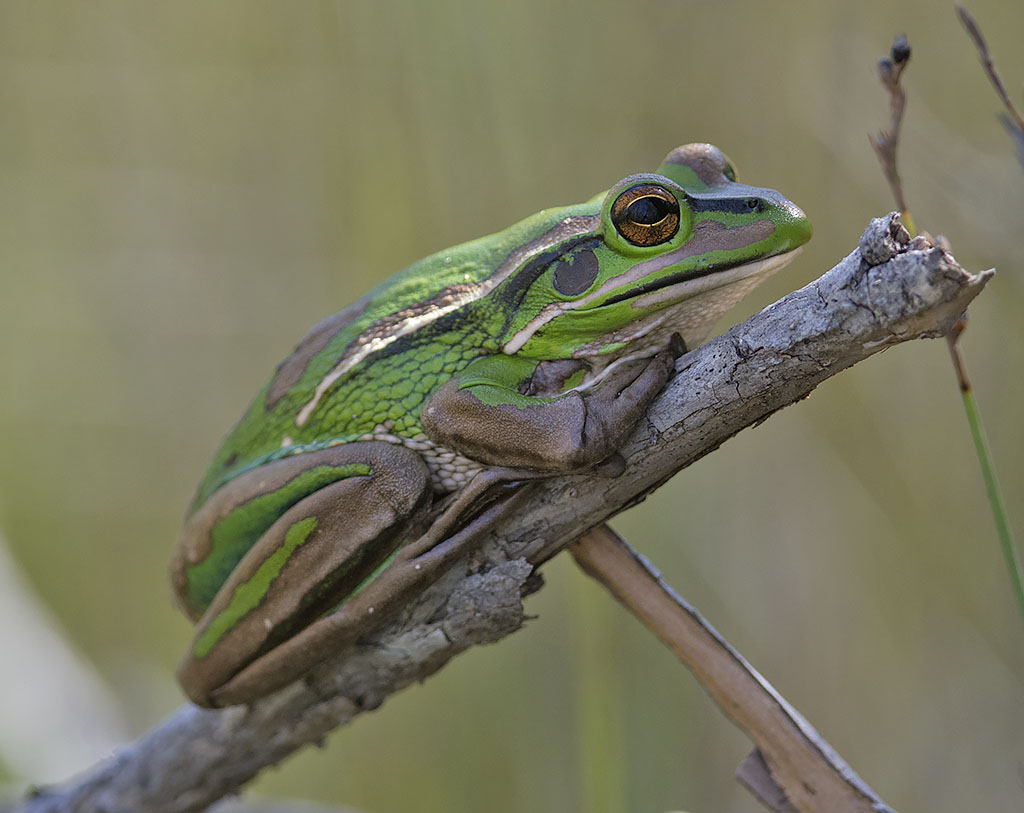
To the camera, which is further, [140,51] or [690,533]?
[140,51]

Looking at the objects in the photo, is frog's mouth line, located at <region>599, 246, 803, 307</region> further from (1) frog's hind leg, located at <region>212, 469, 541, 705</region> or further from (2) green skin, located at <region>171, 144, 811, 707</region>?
(1) frog's hind leg, located at <region>212, 469, 541, 705</region>

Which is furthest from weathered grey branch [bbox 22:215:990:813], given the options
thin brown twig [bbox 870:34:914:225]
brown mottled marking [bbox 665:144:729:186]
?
brown mottled marking [bbox 665:144:729:186]

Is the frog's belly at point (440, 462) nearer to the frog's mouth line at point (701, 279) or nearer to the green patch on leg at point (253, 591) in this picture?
the green patch on leg at point (253, 591)

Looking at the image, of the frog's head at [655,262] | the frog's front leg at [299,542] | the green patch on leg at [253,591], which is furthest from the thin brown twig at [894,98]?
the green patch on leg at [253,591]

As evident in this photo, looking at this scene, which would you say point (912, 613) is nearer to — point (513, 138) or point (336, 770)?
point (513, 138)

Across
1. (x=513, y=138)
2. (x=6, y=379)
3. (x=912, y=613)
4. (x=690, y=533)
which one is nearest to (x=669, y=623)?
(x=690, y=533)
